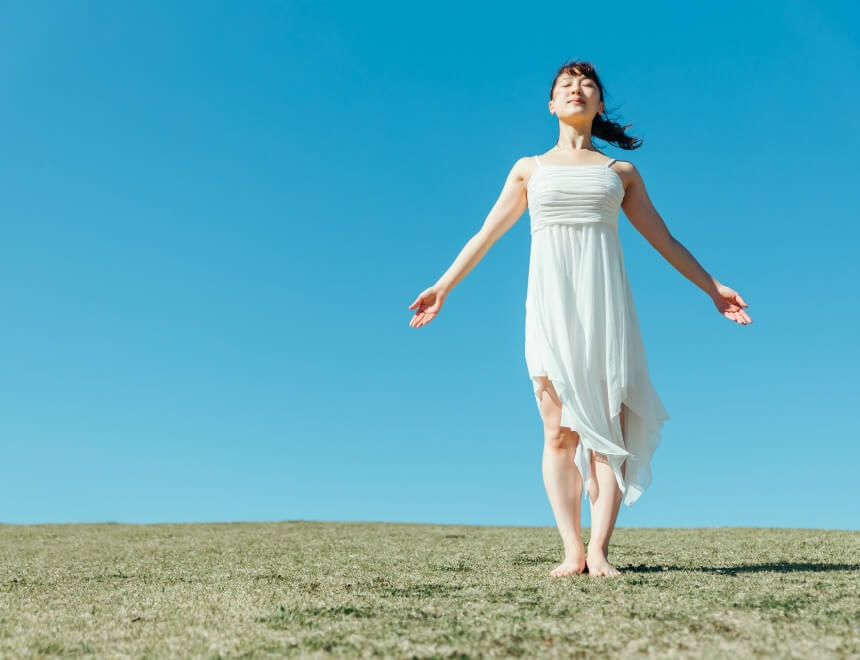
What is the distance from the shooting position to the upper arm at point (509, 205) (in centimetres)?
461

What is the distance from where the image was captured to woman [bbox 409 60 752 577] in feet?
13.9

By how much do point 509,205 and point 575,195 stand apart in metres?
0.42

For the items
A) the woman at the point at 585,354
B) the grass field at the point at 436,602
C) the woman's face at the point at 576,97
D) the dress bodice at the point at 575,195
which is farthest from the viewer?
the woman's face at the point at 576,97

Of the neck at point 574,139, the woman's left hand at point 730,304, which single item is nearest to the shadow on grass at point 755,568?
the woman's left hand at point 730,304

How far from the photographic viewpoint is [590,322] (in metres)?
4.29

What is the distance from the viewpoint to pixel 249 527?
9.37 meters

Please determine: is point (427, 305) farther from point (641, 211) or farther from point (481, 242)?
point (641, 211)

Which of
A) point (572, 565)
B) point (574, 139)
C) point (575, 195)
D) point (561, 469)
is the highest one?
point (574, 139)

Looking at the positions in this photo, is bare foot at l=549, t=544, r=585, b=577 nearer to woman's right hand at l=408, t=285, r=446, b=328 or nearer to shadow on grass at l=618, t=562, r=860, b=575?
shadow on grass at l=618, t=562, r=860, b=575

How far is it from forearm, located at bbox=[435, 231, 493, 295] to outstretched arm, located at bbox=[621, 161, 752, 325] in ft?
2.57

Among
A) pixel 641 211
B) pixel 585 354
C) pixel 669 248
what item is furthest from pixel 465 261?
pixel 669 248

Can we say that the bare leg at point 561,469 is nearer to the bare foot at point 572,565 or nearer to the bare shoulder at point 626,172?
the bare foot at point 572,565

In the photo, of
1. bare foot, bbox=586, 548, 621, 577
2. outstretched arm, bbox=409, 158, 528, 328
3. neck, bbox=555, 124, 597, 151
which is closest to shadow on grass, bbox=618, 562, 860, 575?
bare foot, bbox=586, 548, 621, 577

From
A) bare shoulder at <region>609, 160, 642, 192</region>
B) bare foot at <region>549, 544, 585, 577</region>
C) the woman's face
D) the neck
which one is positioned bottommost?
bare foot at <region>549, 544, 585, 577</region>
